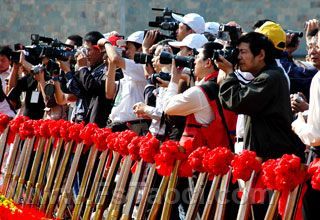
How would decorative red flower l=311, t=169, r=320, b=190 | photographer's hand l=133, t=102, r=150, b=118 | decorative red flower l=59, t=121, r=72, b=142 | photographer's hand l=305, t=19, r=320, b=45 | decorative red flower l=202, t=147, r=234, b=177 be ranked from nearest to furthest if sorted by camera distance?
decorative red flower l=311, t=169, r=320, b=190
decorative red flower l=202, t=147, r=234, b=177
photographer's hand l=305, t=19, r=320, b=45
photographer's hand l=133, t=102, r=150, b=118
decorative red flower l=59, t=121, r=72, b=142

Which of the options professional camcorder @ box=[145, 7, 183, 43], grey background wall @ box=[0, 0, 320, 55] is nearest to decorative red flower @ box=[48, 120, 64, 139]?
professional camcorder @ box=[145, 7, 183, 43]

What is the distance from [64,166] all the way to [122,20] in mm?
15645

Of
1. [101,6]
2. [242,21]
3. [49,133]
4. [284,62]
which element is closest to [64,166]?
[49,133]

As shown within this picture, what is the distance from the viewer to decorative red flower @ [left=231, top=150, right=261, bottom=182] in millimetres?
7320

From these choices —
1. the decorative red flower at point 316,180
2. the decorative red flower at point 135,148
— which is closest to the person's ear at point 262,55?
the decorative red flower at point 135,148

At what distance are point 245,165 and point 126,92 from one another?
12.8 ft

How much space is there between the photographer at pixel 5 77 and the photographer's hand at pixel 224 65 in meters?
4.85

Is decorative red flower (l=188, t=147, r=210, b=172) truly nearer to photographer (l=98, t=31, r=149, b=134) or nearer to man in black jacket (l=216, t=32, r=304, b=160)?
man in black jacket (l=216, t=32, r=304, b=160)

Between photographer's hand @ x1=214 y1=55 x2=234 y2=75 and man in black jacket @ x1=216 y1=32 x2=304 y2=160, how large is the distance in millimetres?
200

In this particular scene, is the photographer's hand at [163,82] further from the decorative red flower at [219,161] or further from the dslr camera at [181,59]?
the decorative red flower at [219,161]

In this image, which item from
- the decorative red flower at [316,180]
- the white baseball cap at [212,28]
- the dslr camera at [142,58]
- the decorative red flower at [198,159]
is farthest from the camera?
the white baseball cap at [212,28]

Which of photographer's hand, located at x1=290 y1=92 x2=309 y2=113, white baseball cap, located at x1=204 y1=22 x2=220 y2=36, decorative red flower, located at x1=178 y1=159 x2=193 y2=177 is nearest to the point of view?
decorative red flower, located at x1=178 y1=159 x2=193 y2=177

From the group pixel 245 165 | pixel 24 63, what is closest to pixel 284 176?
pixel 245 165

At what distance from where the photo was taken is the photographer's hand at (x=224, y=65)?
336 inches
